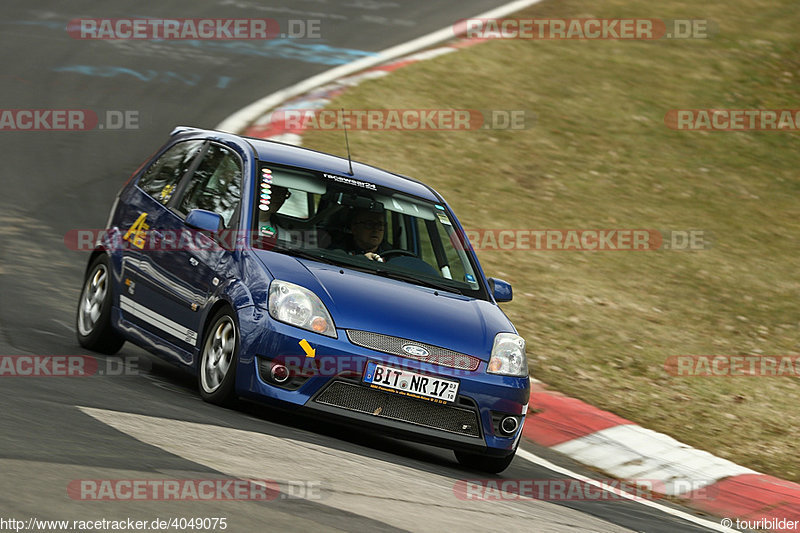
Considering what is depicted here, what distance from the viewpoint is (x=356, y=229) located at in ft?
26.0

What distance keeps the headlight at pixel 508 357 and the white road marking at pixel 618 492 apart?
1022 millimetres

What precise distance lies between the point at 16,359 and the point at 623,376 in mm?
5257

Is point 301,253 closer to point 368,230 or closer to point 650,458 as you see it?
point 368,230

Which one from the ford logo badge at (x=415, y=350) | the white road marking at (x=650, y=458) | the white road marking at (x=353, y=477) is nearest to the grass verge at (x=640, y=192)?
the white road marking at (x=650, y=458)

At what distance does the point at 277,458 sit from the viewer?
5.94 metres

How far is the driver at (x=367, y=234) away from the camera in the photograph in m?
7.83

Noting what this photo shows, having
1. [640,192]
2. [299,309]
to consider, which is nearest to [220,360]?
[299,309]

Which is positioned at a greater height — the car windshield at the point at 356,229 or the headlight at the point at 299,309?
the car windshield at the point at 356,229

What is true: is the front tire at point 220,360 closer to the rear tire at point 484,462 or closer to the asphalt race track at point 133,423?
the asphalt race track at point 133,423

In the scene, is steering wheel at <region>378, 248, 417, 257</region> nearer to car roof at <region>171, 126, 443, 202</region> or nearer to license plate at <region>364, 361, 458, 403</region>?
Answer: car roof at <region>171, 126, 443, 202</region>

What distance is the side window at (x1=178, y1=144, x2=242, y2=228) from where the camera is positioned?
7.92 meters

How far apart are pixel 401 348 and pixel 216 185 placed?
201 cm

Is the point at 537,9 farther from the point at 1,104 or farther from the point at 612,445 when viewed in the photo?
the point at 612,445

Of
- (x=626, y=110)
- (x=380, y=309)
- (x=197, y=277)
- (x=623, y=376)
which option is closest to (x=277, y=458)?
(x=380, y=309)
